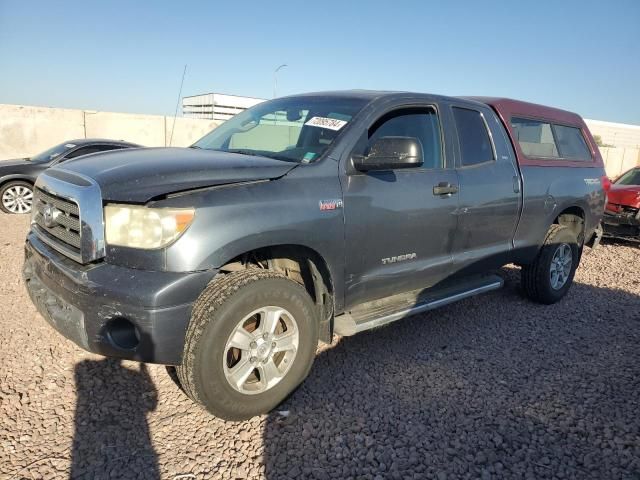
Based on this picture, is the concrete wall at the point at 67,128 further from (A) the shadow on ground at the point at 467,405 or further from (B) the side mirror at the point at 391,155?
(B) the side mirror at the point at 391,155

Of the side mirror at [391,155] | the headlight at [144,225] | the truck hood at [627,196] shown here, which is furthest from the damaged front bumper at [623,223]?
the headlight at [144,225]

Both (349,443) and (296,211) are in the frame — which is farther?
(296,211)

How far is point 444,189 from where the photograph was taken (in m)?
3.58

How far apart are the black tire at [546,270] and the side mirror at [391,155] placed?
2515 mm

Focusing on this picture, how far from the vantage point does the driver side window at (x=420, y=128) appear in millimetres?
3461

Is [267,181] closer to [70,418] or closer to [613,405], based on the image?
[70,418]

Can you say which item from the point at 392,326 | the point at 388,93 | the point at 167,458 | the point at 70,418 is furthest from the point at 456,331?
the point at 70,418

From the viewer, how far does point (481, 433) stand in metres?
2.70

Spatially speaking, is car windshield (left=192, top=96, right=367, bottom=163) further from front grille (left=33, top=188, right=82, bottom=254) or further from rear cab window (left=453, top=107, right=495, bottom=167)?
front grille (left=33, top=188, right=82, bottom=254)

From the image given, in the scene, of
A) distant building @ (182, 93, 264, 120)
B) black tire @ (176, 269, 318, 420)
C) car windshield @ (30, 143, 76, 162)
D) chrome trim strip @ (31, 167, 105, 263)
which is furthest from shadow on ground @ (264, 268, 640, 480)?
car windshield @ (30, 143, 76, 162)

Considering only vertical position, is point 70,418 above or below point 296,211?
below

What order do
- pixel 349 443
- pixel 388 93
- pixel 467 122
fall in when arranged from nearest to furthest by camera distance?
1. pixel 349 443
2. pixel 388 93
3. pixel 467 122

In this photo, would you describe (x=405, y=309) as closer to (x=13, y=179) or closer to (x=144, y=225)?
(x=144, y=225)

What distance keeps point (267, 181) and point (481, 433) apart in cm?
188
